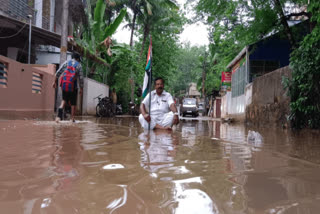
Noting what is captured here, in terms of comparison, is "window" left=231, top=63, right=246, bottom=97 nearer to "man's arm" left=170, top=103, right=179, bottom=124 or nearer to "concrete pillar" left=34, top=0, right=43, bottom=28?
"man's arm" left=170, top=103, right=179, bottom=124

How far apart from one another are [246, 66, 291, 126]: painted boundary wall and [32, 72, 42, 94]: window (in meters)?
8.45

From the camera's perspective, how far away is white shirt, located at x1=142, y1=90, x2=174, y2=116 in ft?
18.6

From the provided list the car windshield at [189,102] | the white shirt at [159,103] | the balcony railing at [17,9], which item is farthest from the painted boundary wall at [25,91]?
the car windshield at [189,102]

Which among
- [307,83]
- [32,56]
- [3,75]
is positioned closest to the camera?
[307,83]

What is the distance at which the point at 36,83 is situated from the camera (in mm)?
9812

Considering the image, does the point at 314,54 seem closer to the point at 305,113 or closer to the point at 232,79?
the point at 305,113

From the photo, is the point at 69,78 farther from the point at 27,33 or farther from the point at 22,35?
the point at 22,35

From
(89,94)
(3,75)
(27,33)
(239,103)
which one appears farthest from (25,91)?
(239,103)

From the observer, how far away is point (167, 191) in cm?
130

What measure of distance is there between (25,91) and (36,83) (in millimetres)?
944

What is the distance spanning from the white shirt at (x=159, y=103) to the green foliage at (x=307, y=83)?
3553mm

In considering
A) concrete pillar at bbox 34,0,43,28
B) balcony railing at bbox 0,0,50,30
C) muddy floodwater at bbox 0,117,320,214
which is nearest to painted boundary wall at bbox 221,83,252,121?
muddy floodwater at bbox 0,117,320,214

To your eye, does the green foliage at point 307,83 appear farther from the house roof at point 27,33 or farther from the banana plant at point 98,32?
the house roof at point 27,33

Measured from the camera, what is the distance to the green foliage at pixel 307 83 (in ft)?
21.0
